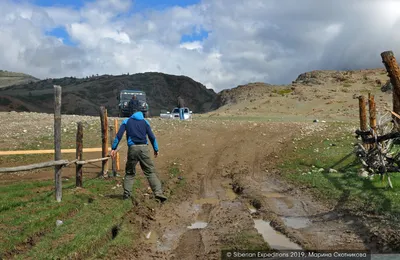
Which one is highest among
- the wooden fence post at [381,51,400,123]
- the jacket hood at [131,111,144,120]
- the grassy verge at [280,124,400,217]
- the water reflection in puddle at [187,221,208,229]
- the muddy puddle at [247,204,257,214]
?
the wooden fence post at [381,51,400,123]

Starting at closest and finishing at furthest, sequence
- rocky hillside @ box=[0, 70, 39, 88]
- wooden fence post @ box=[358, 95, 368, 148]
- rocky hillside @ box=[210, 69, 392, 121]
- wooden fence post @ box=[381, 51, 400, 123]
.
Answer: wooden fence post @ box=[381, 51, 400, 123] < wooden fence post @ box=[358, 95, 368, 148] < rocky hillside @ box=[210, 69, 392, 121] < rocky hillside @ box=[0, 70, 39, 88]

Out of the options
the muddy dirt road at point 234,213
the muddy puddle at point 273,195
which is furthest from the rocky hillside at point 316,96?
the muddy puddle at point 273,195

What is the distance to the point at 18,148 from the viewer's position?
60.8 feet

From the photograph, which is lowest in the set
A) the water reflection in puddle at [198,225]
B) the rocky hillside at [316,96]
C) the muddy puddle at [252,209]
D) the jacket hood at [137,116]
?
the water reflection in puddle at [198,225]

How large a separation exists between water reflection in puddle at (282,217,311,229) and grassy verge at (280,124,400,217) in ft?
3.98

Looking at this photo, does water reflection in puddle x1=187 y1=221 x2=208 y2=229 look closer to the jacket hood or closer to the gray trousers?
the gray trousers

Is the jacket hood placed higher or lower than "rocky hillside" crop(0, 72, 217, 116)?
lower

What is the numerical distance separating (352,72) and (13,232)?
232 feet

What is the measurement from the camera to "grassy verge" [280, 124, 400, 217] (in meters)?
9.80

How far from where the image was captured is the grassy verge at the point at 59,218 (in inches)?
272

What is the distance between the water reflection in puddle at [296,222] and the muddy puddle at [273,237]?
1.62 feet

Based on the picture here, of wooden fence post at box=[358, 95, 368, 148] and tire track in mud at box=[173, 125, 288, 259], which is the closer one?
tire track in mud at box=[173, 125, 288, 259]

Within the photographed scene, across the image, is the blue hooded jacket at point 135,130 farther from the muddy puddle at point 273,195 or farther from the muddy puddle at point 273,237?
the muddy puddle at point 273,195

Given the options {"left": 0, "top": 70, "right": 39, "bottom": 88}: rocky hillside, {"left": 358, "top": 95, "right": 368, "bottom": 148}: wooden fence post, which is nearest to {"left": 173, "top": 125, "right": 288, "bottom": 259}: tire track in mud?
{"left": 358, "top": 95, "right": 368, "bottom": 148}: wooden fence post
